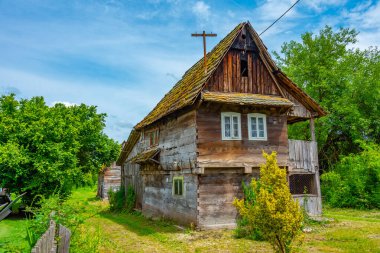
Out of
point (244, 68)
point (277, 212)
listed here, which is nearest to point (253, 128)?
point (244, 68)

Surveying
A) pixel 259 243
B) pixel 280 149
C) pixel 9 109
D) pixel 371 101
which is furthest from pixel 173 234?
pixel 371 101

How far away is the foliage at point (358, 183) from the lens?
22594 millimetres

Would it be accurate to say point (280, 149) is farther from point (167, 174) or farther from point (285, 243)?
point (285, 243)

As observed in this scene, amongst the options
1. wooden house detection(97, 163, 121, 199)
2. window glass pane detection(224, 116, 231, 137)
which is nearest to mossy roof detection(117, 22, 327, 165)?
window glass pane detection(224, 116, 231, 137)

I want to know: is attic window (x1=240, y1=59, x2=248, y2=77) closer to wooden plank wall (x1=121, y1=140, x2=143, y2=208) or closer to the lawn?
the lawn

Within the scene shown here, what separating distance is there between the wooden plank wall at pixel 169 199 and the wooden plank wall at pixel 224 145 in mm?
1297

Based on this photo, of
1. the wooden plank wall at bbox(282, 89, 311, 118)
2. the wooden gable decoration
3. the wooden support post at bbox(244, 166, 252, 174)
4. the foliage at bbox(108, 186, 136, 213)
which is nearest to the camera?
the wooden support post at bbox(244, 166, 252, 174)

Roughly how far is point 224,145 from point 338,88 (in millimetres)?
18574

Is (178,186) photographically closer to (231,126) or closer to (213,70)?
(231,126)

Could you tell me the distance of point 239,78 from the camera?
16406 mm

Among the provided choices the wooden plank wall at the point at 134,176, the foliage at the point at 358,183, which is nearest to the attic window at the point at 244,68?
the wooden plank wall at the point at 134,176

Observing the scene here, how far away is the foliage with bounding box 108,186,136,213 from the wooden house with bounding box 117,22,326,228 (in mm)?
6267

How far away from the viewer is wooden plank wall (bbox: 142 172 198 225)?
15281 mm

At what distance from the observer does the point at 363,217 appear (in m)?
18.7
